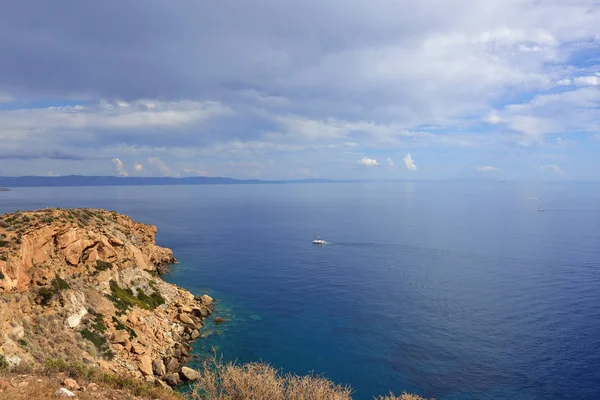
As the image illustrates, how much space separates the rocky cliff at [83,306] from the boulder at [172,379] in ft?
0.35

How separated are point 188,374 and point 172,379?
1799 millimetres

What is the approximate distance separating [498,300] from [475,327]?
15.3 metres

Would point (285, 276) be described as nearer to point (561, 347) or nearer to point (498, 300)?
point (498, 300)

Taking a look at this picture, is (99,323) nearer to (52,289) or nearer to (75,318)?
(75,318)

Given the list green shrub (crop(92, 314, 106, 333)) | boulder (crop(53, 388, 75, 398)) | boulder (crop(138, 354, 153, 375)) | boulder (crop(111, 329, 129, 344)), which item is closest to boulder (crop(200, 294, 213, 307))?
boulder (crop(111, 329, 129, 344))

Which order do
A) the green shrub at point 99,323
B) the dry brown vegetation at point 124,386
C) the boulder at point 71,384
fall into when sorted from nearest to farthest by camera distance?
1. the dry brown vegetation at point 124,386
2. the boulder at point 71,384
3. the green shrub at point 99,323

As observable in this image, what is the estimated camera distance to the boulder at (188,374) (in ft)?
135

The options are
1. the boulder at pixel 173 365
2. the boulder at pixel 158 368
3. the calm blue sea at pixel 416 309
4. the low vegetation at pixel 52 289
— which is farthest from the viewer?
the calm blue sea at pixel 416 309

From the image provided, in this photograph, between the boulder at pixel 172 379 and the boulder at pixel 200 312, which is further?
the boulder at pixel 200 312

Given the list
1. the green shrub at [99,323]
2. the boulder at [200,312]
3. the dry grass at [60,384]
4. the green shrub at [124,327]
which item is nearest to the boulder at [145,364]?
the green shrub at [124,327]

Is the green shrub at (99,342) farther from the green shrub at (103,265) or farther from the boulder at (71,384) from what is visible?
the boulder at (71,384)

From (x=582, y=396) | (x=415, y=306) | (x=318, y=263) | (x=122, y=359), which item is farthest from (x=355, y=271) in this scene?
(x=122, y=359)

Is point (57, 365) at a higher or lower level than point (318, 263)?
higher

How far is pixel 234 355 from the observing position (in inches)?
1928
